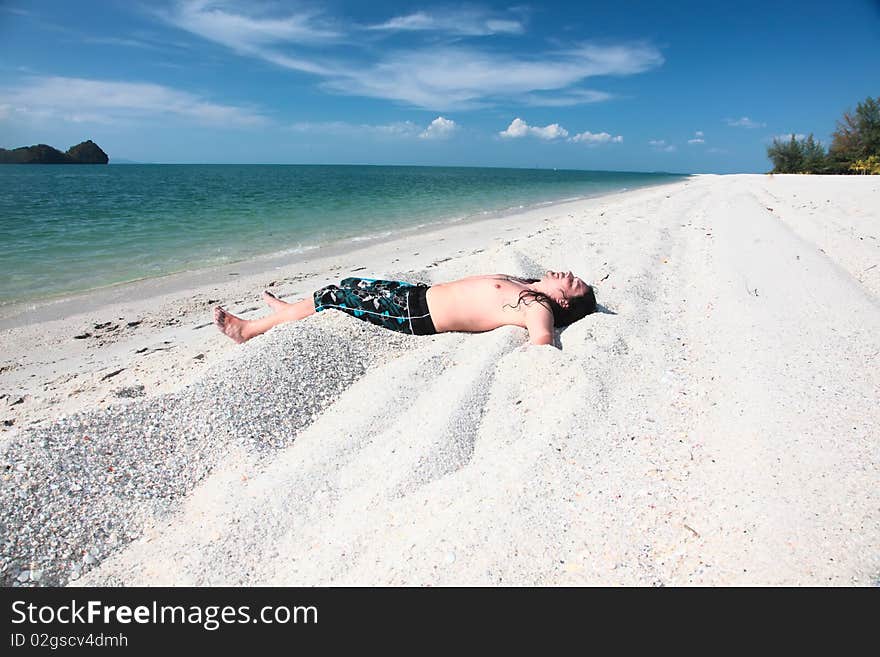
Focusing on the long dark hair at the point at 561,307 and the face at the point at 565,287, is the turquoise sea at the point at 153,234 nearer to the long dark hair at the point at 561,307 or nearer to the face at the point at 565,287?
the long dark hair at the point at 561,307

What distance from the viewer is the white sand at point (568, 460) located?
1.39 meters

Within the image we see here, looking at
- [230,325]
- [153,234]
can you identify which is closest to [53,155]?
[153,234]

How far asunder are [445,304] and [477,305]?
0.24 m

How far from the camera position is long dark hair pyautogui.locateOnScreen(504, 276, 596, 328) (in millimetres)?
3301

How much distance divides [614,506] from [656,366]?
1.27 m

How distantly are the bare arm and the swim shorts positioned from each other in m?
0.74

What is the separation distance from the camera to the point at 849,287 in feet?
12.4

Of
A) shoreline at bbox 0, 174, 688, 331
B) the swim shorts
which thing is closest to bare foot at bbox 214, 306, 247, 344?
the swim shorts

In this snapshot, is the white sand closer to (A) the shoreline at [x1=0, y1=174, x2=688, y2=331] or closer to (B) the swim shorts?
(B) the swim shorts

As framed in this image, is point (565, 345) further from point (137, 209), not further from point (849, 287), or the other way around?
point (137, 209)

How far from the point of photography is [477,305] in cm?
339

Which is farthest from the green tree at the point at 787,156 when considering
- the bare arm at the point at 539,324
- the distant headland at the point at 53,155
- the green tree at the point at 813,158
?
the distant headland at the point at 53,155

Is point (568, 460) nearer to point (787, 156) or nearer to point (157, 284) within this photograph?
point (157, 284)
